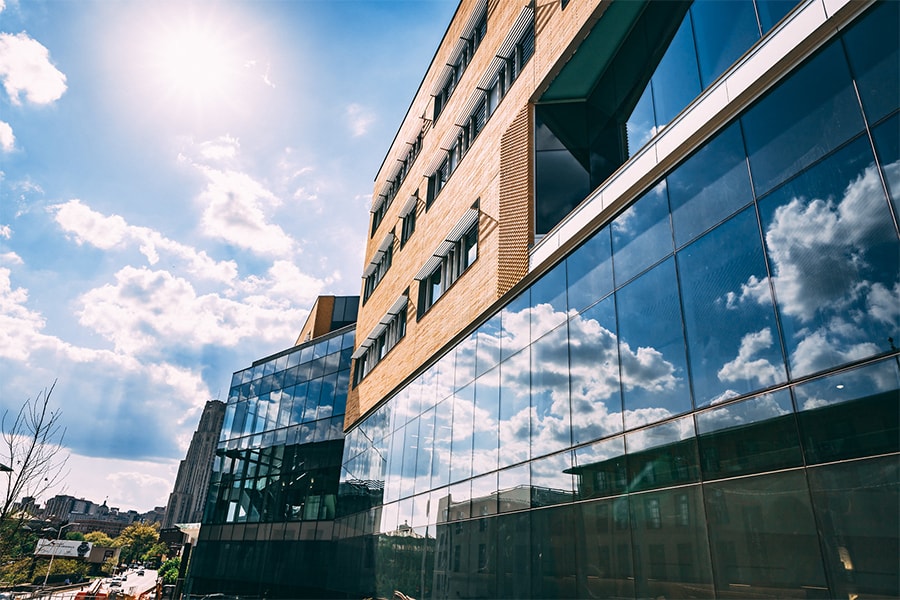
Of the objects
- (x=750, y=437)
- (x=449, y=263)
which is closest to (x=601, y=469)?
(x=750, y=437)

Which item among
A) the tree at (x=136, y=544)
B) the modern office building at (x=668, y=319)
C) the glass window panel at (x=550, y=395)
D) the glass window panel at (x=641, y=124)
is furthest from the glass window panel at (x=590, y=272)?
the tree at (x=136, y=544)

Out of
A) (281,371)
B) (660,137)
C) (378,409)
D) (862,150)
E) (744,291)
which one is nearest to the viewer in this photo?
(862,150)

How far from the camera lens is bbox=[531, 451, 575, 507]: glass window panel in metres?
11.9

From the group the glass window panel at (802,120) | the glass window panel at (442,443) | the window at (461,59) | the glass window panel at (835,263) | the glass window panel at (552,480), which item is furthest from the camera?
the window at (461,59)

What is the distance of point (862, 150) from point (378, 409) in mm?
22038

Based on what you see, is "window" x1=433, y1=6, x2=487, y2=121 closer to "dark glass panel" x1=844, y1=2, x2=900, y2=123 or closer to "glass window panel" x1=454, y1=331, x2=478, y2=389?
"glass window panel" x1=454, y1=331, x2=478, y2=389

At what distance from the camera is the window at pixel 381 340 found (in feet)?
84.5

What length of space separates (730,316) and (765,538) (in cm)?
323

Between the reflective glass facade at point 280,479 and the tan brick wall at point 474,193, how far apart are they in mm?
3845

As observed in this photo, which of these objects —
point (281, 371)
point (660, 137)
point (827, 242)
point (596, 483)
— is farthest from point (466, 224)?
point (281, 371)

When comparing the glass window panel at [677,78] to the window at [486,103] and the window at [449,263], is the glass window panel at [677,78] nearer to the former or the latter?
the window at [486,103]

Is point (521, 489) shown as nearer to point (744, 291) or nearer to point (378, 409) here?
point (744, 291)

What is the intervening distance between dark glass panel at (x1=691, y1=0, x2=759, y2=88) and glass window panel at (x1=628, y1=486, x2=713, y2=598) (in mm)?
7699

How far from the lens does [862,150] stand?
24.7 ft
